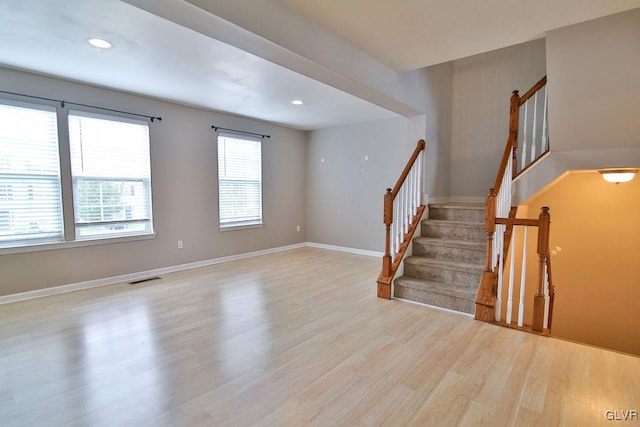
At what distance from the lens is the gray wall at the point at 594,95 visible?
2.34 meters

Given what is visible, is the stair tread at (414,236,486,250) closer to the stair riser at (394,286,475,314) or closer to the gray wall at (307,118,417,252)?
the stair riser at (394,286,475,314)

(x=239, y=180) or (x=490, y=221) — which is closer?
(x=490, y=221)

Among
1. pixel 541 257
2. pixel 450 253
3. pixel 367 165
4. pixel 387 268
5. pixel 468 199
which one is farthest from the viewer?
pixel 367 165

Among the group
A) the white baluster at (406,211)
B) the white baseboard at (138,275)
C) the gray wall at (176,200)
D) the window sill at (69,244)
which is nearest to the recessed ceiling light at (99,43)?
the gray wall at (176,200)

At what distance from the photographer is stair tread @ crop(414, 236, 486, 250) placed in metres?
3.50

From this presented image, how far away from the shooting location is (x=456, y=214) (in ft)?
13.3

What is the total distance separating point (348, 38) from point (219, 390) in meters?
2.77

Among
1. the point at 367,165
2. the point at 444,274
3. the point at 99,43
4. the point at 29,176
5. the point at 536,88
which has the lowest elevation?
the point at 444,274

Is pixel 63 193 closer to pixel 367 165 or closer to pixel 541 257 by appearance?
pixel 367 165

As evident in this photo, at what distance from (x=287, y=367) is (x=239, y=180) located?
396cm

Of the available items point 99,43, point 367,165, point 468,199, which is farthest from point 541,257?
point 99,43

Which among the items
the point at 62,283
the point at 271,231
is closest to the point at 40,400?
the point at 62,283

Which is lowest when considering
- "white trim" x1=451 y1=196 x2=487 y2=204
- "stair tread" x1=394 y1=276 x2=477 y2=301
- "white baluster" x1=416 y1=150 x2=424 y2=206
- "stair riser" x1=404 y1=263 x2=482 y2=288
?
"stair tread" x1=394 y1=276 x2=477 y2=301

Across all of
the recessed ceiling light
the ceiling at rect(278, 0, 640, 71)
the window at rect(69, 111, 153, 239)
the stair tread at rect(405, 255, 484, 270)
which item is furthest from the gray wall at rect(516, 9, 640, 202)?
the window at rect(69, 111, 153, 239)
